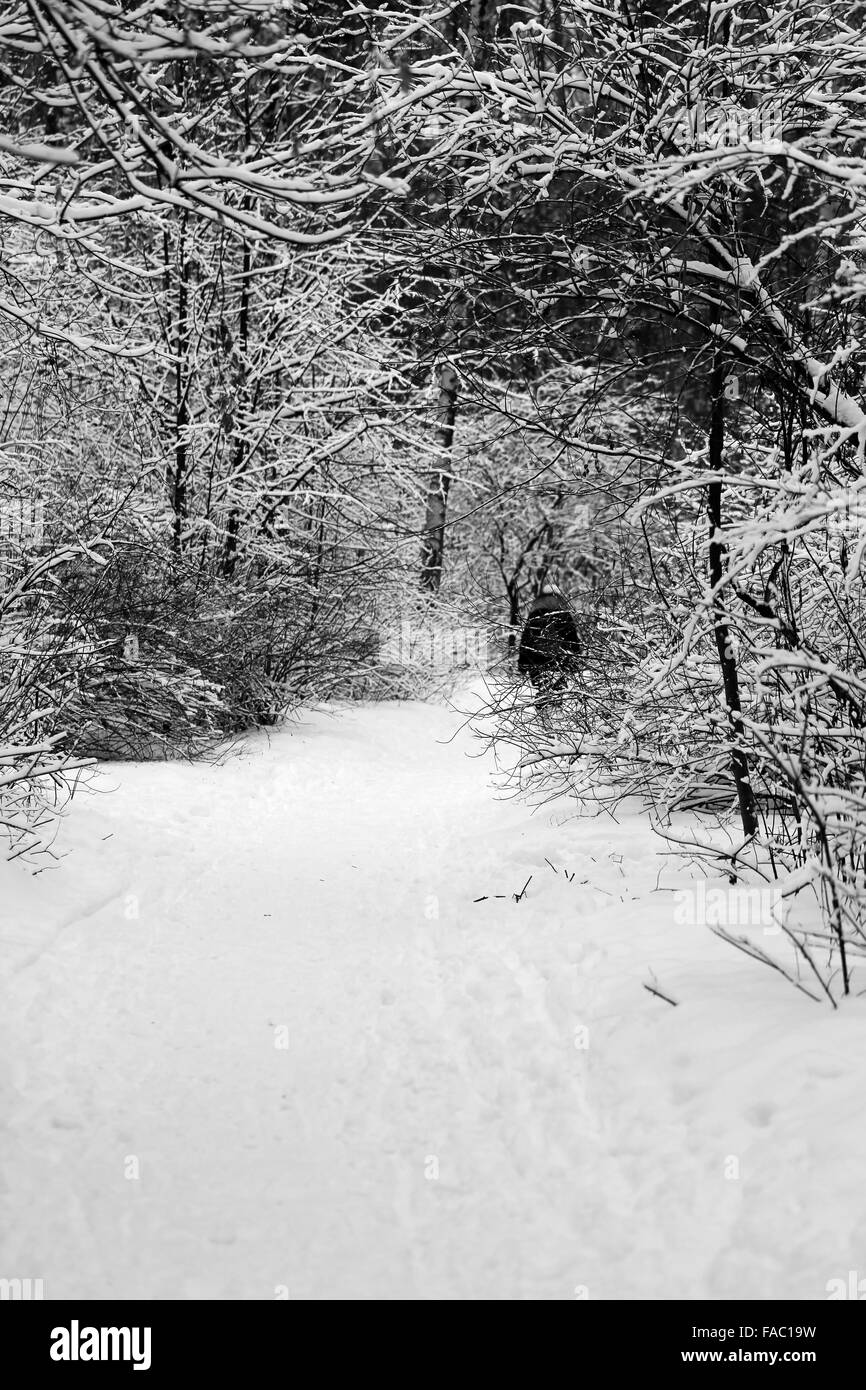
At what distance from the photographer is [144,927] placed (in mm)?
5391

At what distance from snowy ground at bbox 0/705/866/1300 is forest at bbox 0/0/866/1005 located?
0.51 metres

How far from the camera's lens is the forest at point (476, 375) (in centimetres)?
346

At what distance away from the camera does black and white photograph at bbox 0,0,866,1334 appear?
2.75 metres

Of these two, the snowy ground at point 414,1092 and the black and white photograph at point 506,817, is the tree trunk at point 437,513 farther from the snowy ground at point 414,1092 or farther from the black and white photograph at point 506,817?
the snowy ground at point 414,1092

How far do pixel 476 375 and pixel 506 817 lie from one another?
10.7ft

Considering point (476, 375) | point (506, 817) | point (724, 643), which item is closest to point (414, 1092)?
point (724, 643)

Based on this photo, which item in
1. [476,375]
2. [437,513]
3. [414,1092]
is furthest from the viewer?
[437,513]

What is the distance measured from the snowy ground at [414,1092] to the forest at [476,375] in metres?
0.51

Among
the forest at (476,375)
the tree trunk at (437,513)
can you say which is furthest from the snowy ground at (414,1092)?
the tree trunk at (437,513)

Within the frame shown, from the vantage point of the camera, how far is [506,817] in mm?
7855

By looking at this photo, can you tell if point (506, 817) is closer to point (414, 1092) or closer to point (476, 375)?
point (476, 375)

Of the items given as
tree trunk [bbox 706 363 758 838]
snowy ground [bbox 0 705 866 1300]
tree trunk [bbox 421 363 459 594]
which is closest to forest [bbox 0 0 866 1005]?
tree trunk [bbox 706 363 758 838]
